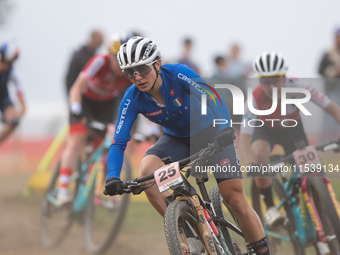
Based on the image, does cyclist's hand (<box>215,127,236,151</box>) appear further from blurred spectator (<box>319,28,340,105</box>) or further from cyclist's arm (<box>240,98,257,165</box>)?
blurred spectator (<box>319,28,340,105</box>)

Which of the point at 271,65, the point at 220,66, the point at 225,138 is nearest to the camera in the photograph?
the point at 225,138

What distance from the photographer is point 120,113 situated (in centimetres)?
390

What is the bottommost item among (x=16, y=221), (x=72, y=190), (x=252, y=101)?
(x=16, y=221)

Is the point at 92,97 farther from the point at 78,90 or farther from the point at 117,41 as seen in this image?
the point at 117,41

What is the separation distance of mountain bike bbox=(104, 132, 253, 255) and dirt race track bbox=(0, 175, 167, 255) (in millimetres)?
2799

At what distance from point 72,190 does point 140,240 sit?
1.29 m

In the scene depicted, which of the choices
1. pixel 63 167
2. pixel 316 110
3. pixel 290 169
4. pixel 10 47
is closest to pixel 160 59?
pixel 290 169

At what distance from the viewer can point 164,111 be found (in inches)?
155

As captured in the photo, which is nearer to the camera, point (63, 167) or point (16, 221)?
point (63, 167)

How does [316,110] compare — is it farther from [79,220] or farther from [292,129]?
[79,220]

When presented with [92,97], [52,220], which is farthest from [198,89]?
[52,220]

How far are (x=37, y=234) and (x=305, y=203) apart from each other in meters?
4.64

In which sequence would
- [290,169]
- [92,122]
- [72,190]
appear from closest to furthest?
1. [290,169]
2. [92,122]
3. [72,190]

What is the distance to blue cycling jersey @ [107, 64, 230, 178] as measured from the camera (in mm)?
3801
